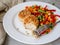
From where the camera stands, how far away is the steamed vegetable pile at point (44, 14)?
0.77 metres

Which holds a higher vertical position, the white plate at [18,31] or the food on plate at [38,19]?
the food on plate at [38,19]

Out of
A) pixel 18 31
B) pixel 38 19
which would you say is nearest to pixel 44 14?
pixel 38 19

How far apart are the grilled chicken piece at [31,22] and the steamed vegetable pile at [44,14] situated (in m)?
0.03

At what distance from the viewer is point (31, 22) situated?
0.75m

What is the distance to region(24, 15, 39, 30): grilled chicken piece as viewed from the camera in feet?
2.42

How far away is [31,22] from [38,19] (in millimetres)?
50

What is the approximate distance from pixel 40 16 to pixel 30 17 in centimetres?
6

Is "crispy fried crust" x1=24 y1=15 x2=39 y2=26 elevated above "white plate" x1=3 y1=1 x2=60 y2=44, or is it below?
above

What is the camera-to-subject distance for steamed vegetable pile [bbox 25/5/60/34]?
0.77 m

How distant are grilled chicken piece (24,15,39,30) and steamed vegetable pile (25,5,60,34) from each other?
0.03m

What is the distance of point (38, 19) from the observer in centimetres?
78

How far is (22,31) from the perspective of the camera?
76 centimetres

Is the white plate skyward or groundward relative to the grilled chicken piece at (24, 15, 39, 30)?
groundward

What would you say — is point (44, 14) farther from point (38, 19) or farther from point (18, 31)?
point (18, 31)
